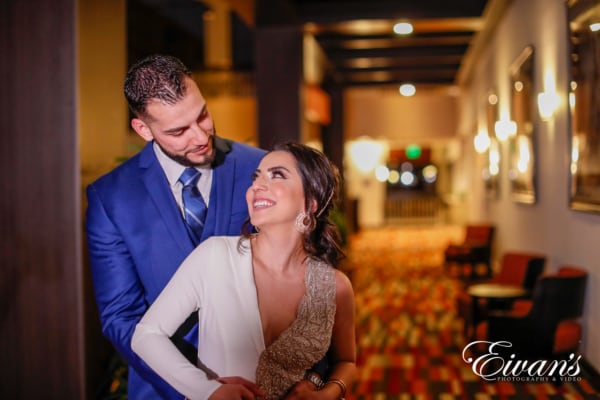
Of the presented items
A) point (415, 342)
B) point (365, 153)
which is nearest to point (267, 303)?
point (415, 342)

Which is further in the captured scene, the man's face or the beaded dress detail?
the man's face

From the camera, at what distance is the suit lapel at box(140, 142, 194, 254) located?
1852 millimetres

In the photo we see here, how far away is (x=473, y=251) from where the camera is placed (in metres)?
10.0

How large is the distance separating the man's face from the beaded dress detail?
0.46 metres

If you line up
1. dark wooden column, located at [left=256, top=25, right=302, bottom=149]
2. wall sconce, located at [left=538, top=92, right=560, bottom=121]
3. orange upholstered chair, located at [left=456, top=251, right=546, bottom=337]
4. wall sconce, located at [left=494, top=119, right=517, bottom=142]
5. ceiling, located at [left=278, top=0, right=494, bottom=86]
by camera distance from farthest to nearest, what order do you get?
ceiling, located at [left=278, top=0, right=494, bottom=86]
dark wooden column, located at [left=256, top=25, right=302, bottom=149]
wall sconce, located at [left=494, top=119, right=517, bottom=142]
orange upholstered chair, located at [left=456, top=251, right=546, bottom=337]
wall sconce, located at [left=538, top=92, right=560, bottom=121]

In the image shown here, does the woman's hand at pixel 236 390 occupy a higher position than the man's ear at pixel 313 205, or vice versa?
the man's ear at pixel 313 205

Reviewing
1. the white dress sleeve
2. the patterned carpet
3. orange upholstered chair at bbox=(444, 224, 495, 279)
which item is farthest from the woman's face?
orange upholstered chair at bbox=(444, 224, 495, 279)

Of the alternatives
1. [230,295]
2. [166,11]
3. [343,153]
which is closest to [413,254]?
[343,153]

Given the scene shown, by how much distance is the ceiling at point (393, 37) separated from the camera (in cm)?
953

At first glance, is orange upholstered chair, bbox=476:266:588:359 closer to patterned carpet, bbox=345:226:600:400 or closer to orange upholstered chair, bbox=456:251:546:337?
patterned carpet, bbox=345:226:600:400

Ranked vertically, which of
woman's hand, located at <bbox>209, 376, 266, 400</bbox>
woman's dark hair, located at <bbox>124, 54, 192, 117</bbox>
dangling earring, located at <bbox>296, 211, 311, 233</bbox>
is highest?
woman's dark hair, located at <bbox>124, 54, 192, 117</bbox>

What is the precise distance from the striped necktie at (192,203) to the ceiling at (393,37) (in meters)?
7.50

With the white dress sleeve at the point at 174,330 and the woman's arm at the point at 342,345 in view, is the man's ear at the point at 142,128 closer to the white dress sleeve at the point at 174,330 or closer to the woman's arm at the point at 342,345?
the white dress sleeve at the point at 174,330

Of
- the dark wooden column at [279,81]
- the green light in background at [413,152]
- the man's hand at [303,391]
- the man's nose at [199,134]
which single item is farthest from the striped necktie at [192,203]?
the green light in background at [413,152]
